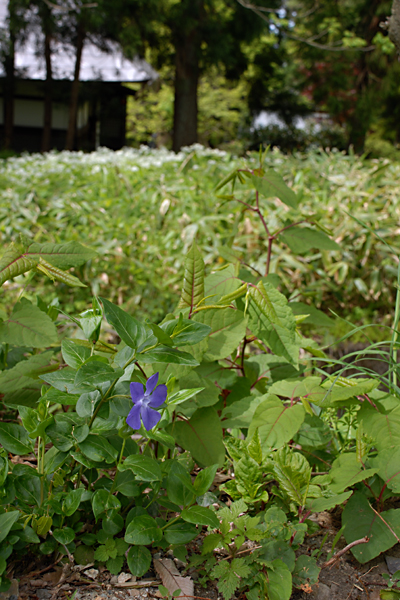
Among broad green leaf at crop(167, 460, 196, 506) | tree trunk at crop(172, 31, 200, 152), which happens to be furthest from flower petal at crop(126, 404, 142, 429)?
tree trunk at crop(172, 31, 200, 152)

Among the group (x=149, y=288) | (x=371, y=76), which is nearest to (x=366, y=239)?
(x=149, y=288)

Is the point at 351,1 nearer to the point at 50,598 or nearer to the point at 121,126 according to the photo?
the point at 121,126

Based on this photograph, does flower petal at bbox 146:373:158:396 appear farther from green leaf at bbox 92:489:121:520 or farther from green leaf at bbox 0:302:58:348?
green leaf at bbox 0:302:58:348

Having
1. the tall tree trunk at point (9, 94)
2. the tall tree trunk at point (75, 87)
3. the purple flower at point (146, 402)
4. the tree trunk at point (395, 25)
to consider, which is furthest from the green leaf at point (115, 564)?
the tall tree trunk at point (9, 94)

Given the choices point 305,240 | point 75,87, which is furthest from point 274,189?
point 75,87

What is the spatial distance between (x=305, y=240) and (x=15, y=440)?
3.11 ft

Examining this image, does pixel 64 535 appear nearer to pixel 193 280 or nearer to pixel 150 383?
pixel 150 383

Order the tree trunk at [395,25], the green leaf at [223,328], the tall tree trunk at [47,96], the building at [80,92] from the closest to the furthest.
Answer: the green leaf at [223,328], the tree trunk at [395,25], the tall tree trunk at [47,96], the building at [80,92]

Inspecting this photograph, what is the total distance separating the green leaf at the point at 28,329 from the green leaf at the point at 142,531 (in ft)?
1.36

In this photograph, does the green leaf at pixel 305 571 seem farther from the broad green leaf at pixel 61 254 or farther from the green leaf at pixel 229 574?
the broad green leaf at pixel 61 254

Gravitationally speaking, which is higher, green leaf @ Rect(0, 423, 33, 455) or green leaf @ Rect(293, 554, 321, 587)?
green leaf @ Rect(0, 423, 33, 455)

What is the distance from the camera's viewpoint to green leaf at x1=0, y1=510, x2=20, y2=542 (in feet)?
2.50

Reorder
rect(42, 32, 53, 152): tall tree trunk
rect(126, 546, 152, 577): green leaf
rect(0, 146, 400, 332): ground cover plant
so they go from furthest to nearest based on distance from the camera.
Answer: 1. rect(42, 32, 53, 152): tall tree trunk
2. rect(0, 146, 400, 332): ground cover plant
3. rect(126, 546, 152, 577): green leaf

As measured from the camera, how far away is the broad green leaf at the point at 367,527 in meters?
0.93
